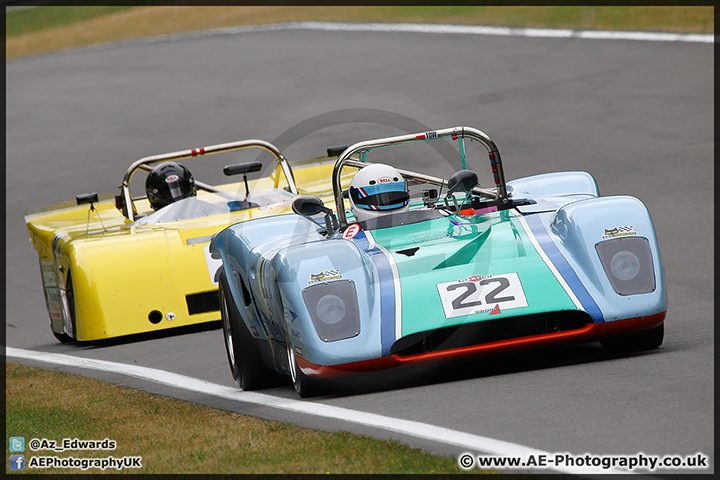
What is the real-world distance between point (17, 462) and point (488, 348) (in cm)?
247

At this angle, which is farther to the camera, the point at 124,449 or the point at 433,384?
the point at 433,384

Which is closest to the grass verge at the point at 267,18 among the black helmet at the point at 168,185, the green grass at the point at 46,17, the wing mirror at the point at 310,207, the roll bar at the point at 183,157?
the green grass at the point at 46,17

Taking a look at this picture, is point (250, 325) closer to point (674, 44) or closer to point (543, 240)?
point (543, 240)

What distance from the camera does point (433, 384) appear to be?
579 centimetres

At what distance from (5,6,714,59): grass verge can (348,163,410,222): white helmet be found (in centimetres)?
1709

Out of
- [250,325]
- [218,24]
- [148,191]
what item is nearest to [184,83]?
[218,24]

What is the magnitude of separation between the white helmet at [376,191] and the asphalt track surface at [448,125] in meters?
0.42

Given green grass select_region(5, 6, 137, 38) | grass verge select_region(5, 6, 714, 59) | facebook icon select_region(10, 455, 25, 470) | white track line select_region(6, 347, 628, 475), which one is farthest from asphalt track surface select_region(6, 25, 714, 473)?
green grass select_region(5, 6, 137, 38)

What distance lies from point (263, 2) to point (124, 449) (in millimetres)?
35760

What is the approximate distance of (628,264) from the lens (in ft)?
19.4

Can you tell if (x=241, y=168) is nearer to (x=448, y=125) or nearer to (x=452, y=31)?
(x=448, y=125)

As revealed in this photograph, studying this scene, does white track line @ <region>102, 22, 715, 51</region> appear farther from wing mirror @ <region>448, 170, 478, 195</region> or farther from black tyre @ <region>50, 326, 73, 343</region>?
wing mirror @ <region>448, 170, 478, 195</region>

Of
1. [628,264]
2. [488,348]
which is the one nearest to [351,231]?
[488,348]

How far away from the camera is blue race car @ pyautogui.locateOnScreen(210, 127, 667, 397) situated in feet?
18.5
